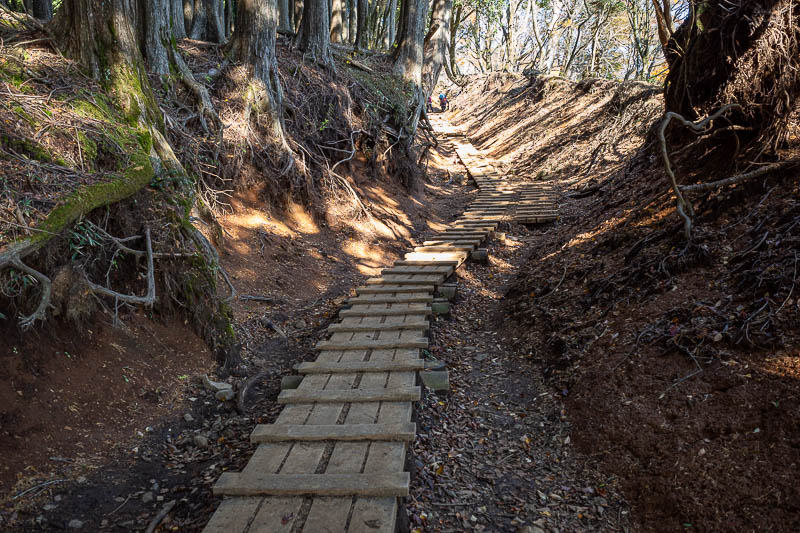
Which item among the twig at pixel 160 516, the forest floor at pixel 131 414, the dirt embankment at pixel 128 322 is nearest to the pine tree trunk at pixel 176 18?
the dirt embankment at pixel 128 322

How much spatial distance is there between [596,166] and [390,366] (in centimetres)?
970

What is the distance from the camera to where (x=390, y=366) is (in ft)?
13.1

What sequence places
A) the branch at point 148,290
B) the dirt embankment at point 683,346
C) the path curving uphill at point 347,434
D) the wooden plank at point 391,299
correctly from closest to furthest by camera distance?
the path curving uphill at point 347,434, the dirt embankment at point 683,346, the branch at point 148,290, the wooden plank at point 391,299

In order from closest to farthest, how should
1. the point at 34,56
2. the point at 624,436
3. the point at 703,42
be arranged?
the point at 624,436 < the point at 34,56 < the point at 703,42

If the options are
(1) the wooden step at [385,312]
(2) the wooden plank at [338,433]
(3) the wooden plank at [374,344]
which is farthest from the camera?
(1) the wooden step at [385,312]

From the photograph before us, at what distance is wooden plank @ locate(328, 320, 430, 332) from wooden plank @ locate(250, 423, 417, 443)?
165 centimetres

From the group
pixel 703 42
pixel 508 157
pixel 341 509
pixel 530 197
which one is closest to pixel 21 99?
pixel 341 509

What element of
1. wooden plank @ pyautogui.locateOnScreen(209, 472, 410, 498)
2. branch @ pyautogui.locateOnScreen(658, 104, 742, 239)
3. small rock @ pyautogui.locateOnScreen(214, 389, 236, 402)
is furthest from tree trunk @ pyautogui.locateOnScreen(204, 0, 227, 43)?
wooden plank @ pyautogui.locateOnScreen(209, 472, 410, 498)

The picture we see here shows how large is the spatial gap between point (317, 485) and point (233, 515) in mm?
433

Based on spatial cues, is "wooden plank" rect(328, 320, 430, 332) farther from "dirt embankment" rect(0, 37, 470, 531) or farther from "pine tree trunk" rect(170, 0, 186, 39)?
"pine tree trunk" rect(170, 0, 186, 39)

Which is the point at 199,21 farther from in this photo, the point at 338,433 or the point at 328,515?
the point at 328,515

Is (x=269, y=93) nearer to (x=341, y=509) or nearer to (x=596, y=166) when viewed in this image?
(x=341, y=509)

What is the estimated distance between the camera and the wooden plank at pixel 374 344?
436 centimetres

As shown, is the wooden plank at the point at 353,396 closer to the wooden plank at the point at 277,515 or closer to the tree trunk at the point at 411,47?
the wooden plank at the point at 277,515
